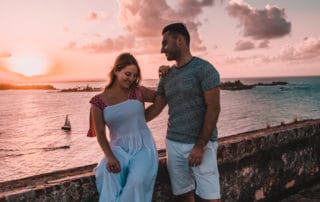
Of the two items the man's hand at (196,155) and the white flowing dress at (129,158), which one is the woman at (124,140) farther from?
the man's hand at (196,155)

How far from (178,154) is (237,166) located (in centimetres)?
100

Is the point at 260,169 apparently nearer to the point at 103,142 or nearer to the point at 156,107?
the point at 156,107

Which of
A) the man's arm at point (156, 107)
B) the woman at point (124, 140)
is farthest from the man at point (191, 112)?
the woman at point (124, 140)

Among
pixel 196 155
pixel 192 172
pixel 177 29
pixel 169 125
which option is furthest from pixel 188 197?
pixel 177 29

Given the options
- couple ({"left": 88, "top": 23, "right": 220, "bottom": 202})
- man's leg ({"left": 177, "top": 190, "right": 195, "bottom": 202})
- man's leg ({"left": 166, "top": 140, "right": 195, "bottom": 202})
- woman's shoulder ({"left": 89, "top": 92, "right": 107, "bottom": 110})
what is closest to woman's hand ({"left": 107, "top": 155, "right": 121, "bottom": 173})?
couple ({"left": 88, "top": 23, "right": 220, "bottom": 202})

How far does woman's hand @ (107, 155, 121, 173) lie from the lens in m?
2.49

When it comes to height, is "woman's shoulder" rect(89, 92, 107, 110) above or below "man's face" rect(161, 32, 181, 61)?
below

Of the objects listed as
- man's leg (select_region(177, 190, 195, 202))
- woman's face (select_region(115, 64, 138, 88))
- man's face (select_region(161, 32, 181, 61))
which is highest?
man's face (select_region(161, 32, 181, 61))

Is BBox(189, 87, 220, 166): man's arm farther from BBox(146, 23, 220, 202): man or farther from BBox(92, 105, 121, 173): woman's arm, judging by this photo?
BBox(92, 105, 121, 173): woman's arm

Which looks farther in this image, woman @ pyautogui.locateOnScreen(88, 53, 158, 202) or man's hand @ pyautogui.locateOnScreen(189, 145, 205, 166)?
man's hand @ pyautogui.locateOnScreen(189, 145, 205, 166)

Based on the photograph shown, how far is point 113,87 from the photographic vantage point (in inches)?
108

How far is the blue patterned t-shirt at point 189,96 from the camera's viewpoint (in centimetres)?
266

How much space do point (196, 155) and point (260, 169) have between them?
4.69 ft

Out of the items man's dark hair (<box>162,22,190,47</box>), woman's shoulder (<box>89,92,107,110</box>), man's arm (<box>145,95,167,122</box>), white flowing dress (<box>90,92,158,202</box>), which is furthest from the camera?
man's arm (<box>145,95,167,122</box>)
